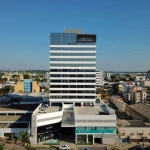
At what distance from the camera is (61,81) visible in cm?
5025

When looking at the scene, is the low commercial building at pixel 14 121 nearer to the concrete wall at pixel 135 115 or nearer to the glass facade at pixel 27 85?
the concrete wall at pixel 135 115

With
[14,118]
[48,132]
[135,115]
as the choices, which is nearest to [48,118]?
[48,132]

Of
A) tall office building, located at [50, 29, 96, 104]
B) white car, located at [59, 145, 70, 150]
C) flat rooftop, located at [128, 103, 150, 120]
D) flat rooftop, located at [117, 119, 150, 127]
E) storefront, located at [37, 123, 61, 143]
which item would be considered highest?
tall office building, located at [50, 29, 96, 104]

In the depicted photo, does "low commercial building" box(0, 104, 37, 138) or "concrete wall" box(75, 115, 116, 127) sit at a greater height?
"concrete wall" box(75, 115, 116, 127)

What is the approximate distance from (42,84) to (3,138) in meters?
89.7

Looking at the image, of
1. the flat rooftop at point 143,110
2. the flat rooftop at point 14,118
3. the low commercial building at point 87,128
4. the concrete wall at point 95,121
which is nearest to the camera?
the low commercial building at point 87,128

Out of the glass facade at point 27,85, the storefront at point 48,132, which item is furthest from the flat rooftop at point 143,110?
the glass facade at point 27,85

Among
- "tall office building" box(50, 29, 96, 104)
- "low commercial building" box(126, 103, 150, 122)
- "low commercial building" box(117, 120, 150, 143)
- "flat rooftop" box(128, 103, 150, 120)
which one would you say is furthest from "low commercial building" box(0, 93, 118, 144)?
"flat rooftop" box(128, 103, 150, 120)

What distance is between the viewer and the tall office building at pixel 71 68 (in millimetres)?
50188

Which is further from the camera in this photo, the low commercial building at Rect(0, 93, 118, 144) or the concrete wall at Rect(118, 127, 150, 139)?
the concrete wall at Rect(118, 127, 150, 139)

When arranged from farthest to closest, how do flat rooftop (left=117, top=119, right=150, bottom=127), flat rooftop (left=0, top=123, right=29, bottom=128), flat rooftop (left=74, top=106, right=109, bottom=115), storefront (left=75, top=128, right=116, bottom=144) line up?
flat rooftop (left=74, top=106, right=109, bottom=115) → flat rooftop (left=0, top=123, right=29, bottom=128) → flat rooftop (left=117, top=119, right=150, bottom=127) → storefront (left=75, top=128, right=116, bottom=144)

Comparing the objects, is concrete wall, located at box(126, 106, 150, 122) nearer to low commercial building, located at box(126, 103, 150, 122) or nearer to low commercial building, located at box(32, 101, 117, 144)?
low commercial building, located at box(126, 103, 150, 122)

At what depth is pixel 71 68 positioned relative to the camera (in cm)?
5041

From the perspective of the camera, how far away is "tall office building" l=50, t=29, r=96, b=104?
50.2m
